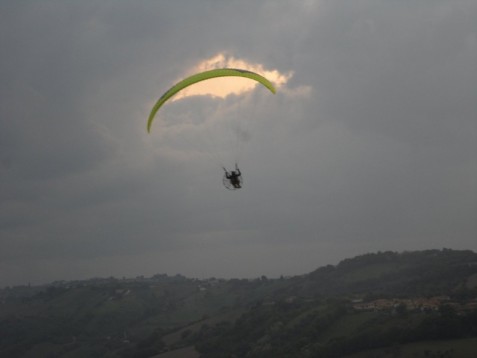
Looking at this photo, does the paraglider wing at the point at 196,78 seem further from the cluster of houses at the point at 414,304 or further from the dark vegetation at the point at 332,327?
the cluster of houses at the point at 414,304

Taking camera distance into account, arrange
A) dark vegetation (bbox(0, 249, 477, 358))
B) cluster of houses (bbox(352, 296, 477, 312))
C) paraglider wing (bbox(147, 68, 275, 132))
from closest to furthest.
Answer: paraglider wing (bbox(147, 68, 275, 132)) → dark vegetation (bbox(0, 249, 477, 358)) → cluster of houses (bbox(352, 296, 477, 312))

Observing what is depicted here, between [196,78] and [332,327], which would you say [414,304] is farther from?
[196,78]

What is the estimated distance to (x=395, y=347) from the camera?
74938 mm

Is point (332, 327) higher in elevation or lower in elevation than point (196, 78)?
lower

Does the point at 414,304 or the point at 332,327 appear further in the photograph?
the point at 414,304

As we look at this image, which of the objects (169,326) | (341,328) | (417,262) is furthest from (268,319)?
(417,262)

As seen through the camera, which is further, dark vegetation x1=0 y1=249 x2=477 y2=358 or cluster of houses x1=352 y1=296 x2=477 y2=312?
cluster of houses x1=352 y1=296 x2=477 y2=312

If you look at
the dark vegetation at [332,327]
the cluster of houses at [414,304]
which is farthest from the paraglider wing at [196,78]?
the cluster of houses at [414,304]

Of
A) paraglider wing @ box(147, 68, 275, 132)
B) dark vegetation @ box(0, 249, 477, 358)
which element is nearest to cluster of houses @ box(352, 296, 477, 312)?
dark vegetation @ box(0, 249, 477, 358)

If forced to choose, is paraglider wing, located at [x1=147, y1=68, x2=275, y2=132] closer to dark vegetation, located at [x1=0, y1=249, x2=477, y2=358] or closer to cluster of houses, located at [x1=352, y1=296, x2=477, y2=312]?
dark vegetation, located at [x1=0, y1=249, x2=477, y2=358]

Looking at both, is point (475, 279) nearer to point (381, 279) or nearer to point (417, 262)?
point (381, 279)

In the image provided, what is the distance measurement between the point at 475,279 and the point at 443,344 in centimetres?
6523

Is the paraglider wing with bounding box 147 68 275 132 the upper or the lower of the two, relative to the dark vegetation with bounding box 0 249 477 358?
upper

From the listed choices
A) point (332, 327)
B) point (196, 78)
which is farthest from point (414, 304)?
point (196, 78)
